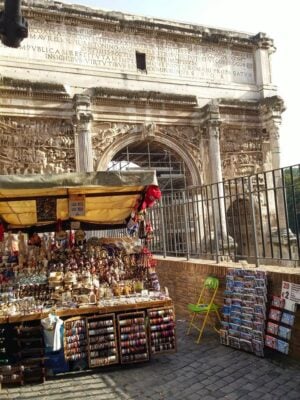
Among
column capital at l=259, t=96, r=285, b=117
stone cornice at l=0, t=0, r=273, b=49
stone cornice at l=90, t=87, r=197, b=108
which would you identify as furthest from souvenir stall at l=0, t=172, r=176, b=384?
column capital at l=259, t=96, r=285, b=117

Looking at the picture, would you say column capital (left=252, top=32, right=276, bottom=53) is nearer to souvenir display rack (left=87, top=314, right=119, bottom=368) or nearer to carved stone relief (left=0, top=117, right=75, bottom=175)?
carved stone relief (left=0, top=117, right=75, bottom=175)

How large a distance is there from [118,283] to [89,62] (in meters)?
10.5

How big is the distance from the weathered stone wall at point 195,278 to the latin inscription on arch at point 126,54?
8.43 metres

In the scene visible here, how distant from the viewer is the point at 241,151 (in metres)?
17.0

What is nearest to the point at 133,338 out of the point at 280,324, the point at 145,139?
the point at 280,324

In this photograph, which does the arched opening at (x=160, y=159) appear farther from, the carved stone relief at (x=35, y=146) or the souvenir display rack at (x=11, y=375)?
the souvenir display rack at (x=11, y=375)

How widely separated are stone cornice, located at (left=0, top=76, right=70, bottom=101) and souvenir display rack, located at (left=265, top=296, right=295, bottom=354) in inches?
417

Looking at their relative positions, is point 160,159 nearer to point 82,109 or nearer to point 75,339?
point 82,109

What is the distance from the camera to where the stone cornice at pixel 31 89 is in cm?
1309

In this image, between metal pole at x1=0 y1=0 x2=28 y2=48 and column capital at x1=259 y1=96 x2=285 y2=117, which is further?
column capital at x1=259 y1=96 x2=285 y2=117

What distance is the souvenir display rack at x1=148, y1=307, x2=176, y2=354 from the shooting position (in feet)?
19.0

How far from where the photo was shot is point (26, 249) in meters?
6.66

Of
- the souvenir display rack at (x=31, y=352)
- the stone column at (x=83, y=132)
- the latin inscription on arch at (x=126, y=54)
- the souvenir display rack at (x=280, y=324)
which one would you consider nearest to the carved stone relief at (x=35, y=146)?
the stone column at (x=83, y=132)

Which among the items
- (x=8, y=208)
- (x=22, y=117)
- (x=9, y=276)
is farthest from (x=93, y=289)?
(x=22, y=117)
